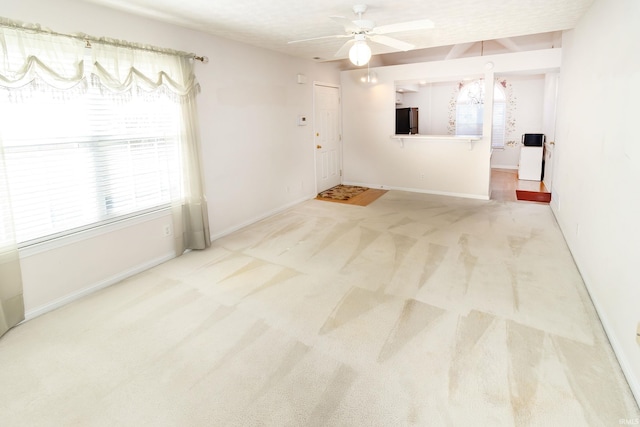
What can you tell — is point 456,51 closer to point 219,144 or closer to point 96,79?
point 219,144

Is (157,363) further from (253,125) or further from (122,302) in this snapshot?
(253,125)

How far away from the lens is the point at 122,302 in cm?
301

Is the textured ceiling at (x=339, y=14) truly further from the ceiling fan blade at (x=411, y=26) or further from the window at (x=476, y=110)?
the window at (x=476, y=110)

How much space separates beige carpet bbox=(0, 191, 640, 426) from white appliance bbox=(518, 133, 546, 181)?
4.34m

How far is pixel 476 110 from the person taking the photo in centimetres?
927

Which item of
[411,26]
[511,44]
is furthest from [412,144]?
[411,26]

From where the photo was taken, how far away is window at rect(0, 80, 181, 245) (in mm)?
2672

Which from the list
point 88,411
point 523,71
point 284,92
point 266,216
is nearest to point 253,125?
point 284,92

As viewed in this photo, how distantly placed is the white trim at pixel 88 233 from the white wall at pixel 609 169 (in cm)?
392

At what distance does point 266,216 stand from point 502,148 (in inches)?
277

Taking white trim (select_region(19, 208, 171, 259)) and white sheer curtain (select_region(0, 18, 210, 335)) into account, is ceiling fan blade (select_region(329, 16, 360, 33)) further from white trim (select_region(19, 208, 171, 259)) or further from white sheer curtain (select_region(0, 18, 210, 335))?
white trim (select_region(19, 208, 171, 259))

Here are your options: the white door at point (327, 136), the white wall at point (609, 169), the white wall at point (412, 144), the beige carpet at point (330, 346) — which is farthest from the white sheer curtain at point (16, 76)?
the white wall at point (412, 144)

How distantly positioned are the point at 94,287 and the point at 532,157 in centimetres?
819

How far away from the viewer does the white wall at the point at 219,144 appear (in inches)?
113
